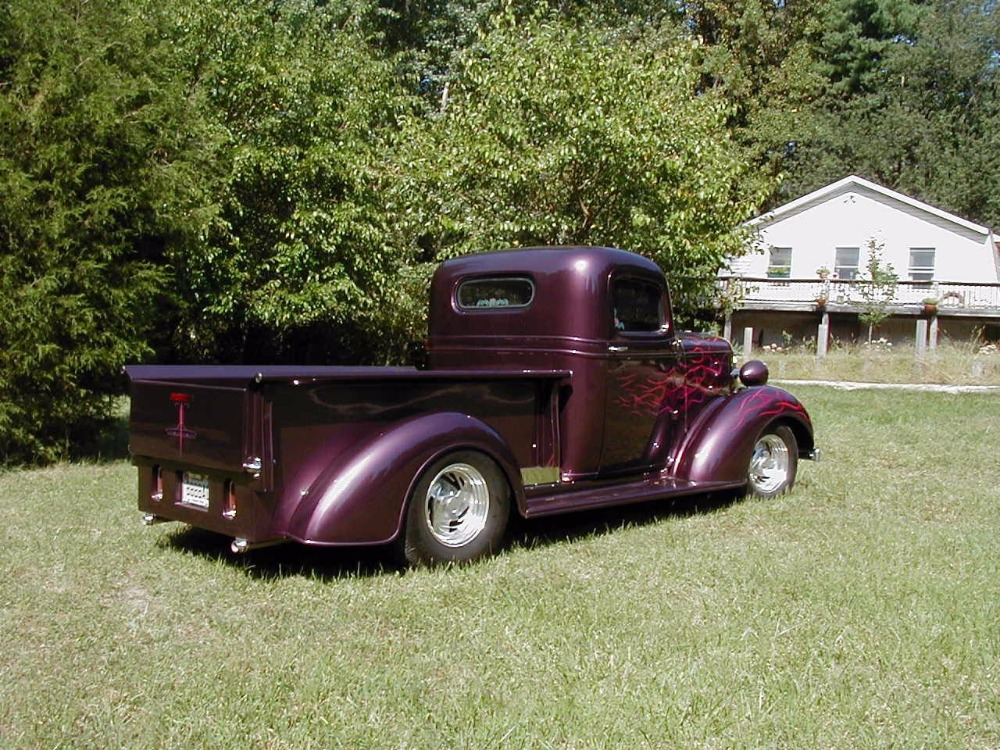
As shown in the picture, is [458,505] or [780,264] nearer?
[458,505]

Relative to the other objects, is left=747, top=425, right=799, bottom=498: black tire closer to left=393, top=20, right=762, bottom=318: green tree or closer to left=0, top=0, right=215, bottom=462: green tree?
left=0, top=0, right=215, bottom=462: green tree

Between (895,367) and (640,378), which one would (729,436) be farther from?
(895,367)

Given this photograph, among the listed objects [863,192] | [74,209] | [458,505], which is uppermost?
[863,192]

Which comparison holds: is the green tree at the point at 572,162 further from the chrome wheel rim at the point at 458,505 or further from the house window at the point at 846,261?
the house window at the point at 846,261

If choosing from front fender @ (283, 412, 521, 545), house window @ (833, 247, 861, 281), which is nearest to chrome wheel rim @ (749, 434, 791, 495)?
front fender @ (283, 412, 521, 545)

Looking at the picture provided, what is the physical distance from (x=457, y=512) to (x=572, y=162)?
30.0ft

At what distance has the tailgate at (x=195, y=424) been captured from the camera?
509 cm

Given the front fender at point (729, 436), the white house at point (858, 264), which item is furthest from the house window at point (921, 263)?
the front fender at point (729, 436)

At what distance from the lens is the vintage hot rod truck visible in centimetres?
523

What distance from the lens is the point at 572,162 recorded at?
14.2m

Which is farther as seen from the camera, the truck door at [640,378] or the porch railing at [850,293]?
the porch railing at [850,293]

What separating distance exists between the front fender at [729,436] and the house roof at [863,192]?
71.8ft

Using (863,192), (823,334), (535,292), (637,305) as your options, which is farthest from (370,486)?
(863,192)

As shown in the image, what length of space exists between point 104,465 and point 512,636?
6.33m
